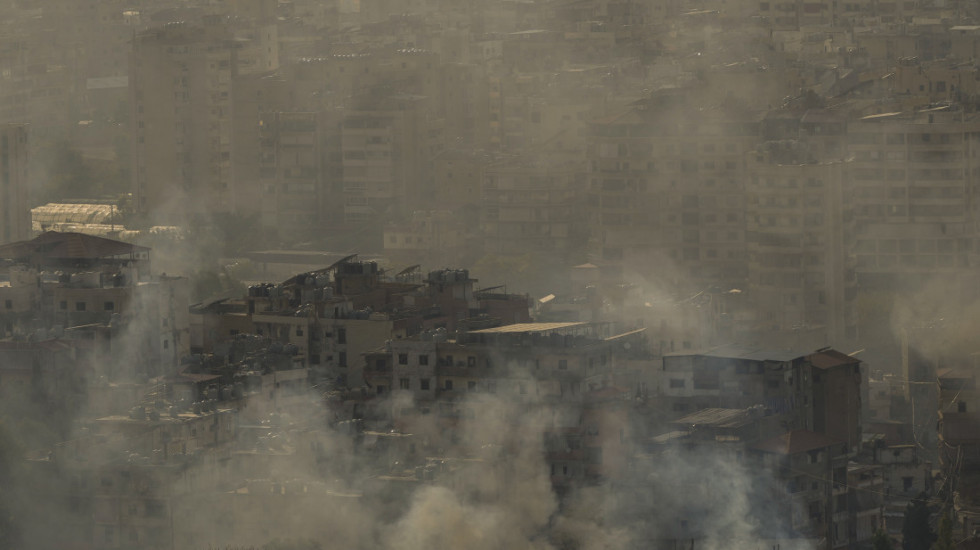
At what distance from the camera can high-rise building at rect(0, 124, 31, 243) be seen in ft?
180

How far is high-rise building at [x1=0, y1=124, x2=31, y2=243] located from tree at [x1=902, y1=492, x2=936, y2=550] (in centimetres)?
2640

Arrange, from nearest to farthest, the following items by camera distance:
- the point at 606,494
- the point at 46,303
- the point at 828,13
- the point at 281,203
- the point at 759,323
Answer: the point at 606,494, the point at 46,303, the point at 759,323, the point at 281,203, the point at 828,13

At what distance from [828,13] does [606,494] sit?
40.6 meters

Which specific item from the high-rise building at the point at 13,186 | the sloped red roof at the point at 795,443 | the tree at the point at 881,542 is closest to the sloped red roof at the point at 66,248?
the high-rise building at the point at 13,186

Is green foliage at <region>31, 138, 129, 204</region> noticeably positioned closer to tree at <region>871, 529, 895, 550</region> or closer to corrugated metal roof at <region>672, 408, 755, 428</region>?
corrugated metal roof at <region>672, 408, 755, 428</region>

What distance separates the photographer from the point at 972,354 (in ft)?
124

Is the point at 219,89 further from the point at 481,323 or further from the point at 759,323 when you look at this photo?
the point at 481,323

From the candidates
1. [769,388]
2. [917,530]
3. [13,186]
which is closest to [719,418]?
[769,388]

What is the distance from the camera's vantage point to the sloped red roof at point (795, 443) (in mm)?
32594

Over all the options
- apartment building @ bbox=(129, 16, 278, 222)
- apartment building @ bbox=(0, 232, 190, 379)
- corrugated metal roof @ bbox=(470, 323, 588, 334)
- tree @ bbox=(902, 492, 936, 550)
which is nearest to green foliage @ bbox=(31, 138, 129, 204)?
apartment building @ bbox=(129, 16, 278, 222)

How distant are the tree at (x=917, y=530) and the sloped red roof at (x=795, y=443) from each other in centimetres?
135

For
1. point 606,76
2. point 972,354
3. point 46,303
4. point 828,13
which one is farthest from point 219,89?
point 972,354

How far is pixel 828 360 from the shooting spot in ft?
119

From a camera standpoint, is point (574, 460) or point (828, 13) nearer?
point (574, 460)
